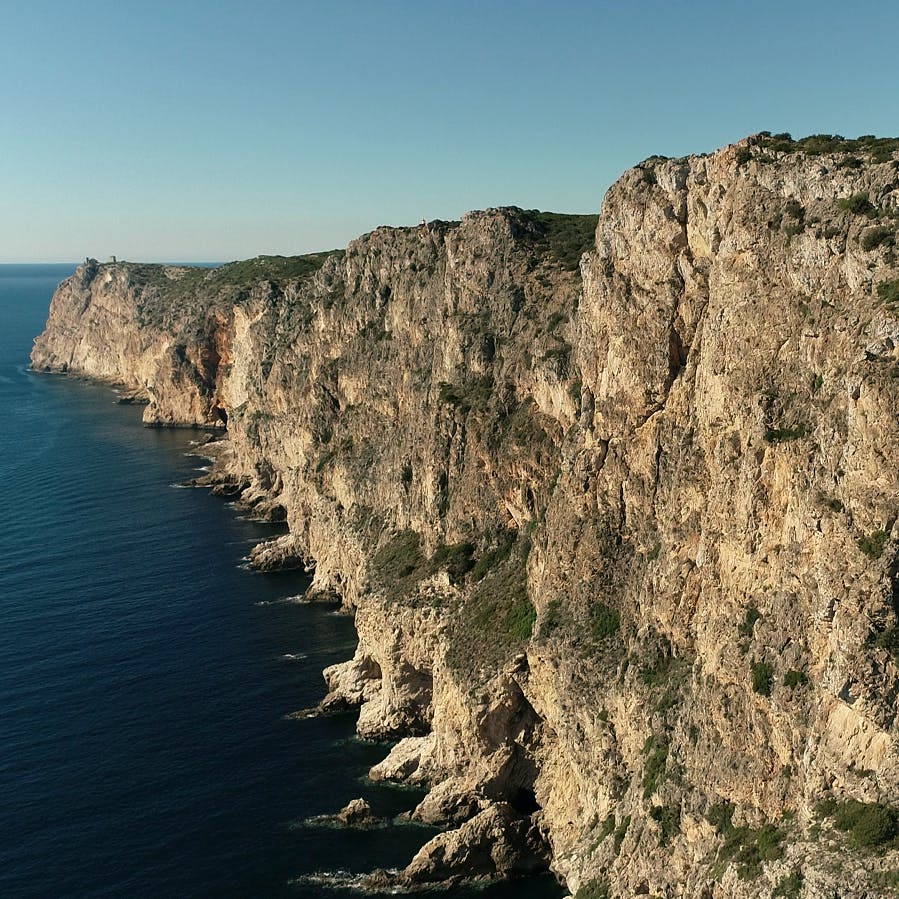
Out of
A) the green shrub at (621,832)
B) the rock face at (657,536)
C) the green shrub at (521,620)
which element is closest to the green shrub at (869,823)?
the rock face at (657,536)

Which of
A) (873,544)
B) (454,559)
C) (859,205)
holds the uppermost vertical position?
(859,205)

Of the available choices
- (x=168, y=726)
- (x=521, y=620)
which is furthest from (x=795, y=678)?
(x=168, y=726)

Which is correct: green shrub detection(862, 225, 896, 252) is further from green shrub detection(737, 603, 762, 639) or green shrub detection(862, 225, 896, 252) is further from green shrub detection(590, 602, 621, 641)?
green shrub detection(590, 602, 621, 641)

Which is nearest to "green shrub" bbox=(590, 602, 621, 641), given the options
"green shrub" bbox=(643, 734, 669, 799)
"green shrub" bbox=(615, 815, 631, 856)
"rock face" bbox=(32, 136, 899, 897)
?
"rock face" bbox=(32, 136, 899, 897)

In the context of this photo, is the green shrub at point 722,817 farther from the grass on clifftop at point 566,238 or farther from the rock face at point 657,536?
the grass on clifftop at point 566,238

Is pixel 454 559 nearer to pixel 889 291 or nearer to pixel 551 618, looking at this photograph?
pixel 551 618

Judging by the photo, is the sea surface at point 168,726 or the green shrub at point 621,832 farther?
the sea surface at point 168,726

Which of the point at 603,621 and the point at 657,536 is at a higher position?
the point at 657,536

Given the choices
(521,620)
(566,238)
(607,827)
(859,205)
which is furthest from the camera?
(566,238)
